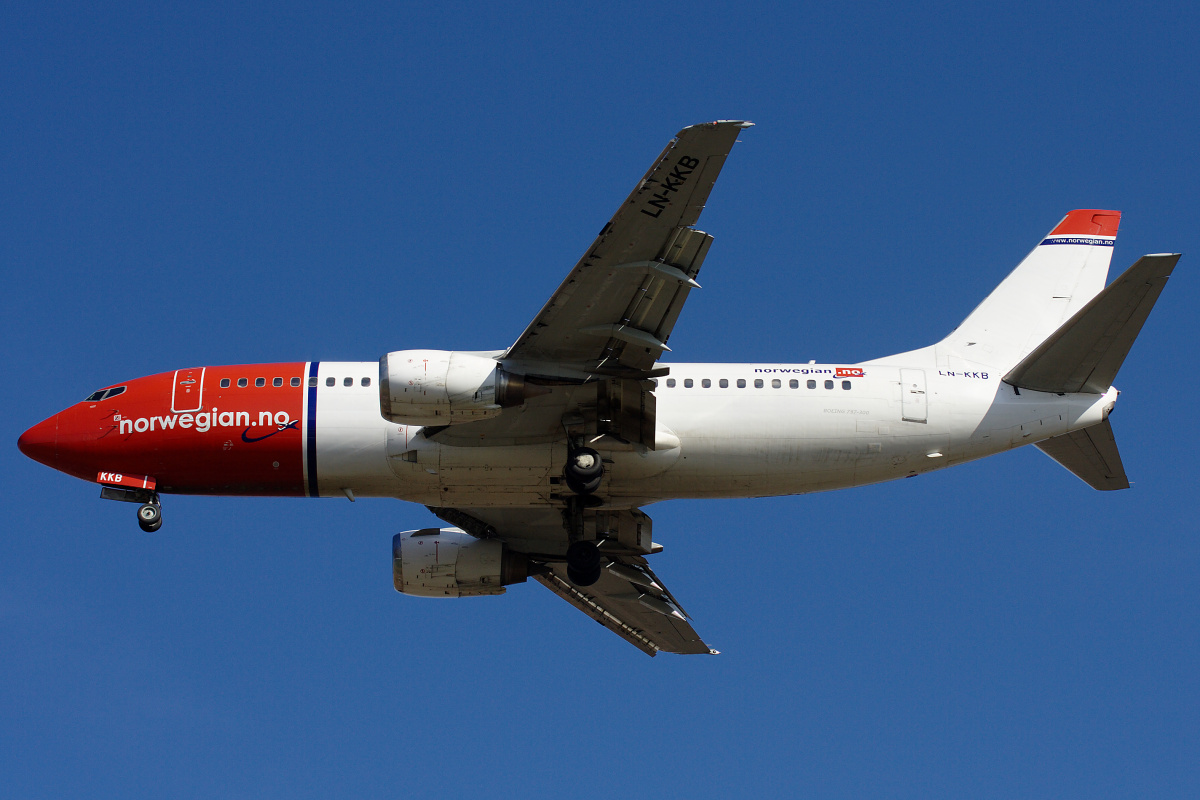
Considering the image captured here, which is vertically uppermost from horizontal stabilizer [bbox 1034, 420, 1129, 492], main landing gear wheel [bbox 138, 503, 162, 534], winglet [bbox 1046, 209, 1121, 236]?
winglet [bbox 1046, 209, 1121, 236]

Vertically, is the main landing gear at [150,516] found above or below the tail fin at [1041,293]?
below

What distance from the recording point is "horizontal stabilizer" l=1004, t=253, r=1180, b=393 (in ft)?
92.1

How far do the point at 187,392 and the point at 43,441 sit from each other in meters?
4.11

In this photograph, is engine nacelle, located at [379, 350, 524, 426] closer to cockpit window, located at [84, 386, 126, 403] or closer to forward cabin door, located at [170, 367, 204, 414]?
forward cabin door, located at [170, 367, 204, 414]

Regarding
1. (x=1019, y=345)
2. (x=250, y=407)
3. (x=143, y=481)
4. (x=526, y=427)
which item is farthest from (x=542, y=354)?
(x=1019, y=345)

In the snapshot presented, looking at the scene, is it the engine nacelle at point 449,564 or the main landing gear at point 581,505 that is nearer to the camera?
the main landing gear at point 581,505

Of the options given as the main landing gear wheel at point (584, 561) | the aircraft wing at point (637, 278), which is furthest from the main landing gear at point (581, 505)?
the aircraft wing at point (637, 278)

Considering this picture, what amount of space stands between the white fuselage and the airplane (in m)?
0.05

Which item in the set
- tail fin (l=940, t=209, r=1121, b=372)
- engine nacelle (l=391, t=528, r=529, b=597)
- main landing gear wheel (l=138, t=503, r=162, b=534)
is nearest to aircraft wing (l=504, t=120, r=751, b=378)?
engine nacelle (l=391, t=528, r=529, b=597)

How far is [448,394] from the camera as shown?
93.4 feet

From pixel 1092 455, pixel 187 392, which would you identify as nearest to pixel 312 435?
pixel 187 392

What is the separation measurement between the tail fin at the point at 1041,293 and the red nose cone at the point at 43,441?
908 inches

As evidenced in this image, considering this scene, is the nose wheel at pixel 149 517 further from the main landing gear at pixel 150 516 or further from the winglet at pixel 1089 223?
the winglet at pixel 1089 223

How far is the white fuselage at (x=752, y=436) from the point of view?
31.0 metres
